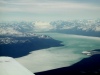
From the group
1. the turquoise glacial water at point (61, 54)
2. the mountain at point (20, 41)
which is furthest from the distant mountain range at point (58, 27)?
the turquoise glacial water at point (61, 54)

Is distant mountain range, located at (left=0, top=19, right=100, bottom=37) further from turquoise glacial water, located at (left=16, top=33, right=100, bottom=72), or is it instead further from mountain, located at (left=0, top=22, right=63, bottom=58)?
turquoise glacial water, located at (left=16, top=33, right=100, bottom=72)

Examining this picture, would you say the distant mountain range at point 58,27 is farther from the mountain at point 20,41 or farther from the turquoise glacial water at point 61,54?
the turquoise glacial water at point 61,54

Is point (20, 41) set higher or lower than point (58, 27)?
lower

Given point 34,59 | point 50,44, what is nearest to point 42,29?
point 50,44

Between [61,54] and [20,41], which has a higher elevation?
[20,41]

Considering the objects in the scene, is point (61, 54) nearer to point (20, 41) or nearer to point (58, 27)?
point (58, 27)

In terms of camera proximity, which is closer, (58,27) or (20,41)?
(20,41)

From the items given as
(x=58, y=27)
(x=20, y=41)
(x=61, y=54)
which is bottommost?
(x=61, y=54)

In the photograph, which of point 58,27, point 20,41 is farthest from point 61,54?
point 20,41
